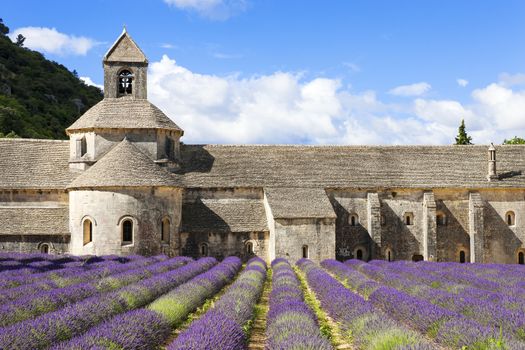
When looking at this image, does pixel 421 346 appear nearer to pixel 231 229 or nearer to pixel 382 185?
pixel 231 229

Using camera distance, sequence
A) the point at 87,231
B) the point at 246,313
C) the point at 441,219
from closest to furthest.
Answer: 1. the point at 246,313
2. the point at 87,231
3. the point at 441,219

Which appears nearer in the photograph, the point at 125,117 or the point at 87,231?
the point at 87,231

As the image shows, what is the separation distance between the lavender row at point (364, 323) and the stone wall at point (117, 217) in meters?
16.3

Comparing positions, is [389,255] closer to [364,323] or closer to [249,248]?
[249,248]

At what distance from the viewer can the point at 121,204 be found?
114ft

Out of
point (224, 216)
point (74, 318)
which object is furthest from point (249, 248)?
point (74, 318)

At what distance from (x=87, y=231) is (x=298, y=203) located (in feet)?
40.4

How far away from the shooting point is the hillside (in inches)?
2930

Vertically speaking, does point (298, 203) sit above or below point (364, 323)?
above

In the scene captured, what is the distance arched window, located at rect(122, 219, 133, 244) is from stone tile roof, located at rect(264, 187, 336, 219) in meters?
8.13

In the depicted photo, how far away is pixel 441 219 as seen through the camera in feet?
→ 137

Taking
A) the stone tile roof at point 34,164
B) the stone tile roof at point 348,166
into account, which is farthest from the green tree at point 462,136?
the stone tile roof at point 34,164

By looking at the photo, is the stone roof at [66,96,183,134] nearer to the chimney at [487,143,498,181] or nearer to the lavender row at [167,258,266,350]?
the chimney at [487,143,498,181]

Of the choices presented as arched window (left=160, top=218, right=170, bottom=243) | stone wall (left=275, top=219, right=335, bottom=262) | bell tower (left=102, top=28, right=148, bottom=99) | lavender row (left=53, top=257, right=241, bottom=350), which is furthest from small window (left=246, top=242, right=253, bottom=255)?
lavender row (left=53, top=257, right=241, bottom=350)
